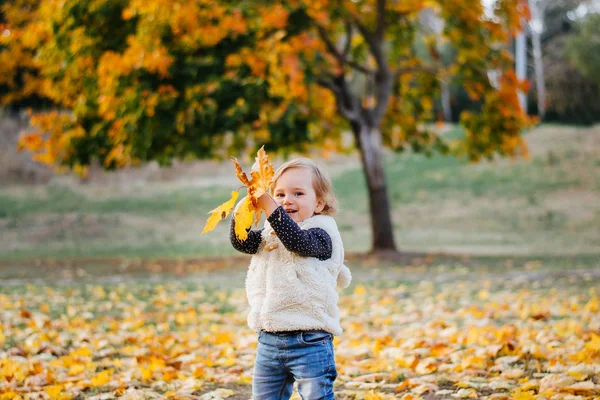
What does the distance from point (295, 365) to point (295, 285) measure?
34cm

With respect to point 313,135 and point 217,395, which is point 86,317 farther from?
point 313,135

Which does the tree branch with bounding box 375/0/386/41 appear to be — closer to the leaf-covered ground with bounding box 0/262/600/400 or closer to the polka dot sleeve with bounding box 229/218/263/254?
the leaf-covered ground with bounding box 0/262/600/400

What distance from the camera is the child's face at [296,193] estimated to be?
3.32m

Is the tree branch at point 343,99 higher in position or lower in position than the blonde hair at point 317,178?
higher

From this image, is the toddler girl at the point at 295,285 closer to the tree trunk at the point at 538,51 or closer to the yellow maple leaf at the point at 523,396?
the yellow maple leaf at the point at 523,396

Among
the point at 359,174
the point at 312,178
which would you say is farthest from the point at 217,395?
the point at 359,174

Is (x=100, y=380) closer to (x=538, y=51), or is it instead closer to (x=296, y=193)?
(x=296, y=193)

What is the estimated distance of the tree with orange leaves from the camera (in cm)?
1266

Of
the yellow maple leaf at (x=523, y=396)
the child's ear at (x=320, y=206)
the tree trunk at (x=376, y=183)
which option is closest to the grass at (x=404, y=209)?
the tree trunk at (x=376, y=183)

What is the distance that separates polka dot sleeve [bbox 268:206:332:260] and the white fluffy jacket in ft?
0.23

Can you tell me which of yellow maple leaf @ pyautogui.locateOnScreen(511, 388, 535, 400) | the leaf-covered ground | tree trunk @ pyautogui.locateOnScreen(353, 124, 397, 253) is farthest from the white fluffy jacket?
tree trunk @ pyautogui.locateOnScreen(353, 124, 397, 253)

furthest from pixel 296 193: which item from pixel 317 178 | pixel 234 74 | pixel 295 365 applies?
pixel 234 74

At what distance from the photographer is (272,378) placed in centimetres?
325

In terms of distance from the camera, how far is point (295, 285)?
318 centimetres
